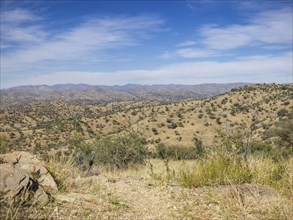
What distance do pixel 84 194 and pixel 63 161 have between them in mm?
1829

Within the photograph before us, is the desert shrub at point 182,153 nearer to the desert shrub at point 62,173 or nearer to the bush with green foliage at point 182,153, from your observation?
the bush with green foliage at point 182,153

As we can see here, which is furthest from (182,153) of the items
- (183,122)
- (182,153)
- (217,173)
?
(183,122)

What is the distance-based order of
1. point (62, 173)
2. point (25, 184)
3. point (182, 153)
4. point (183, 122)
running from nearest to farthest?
point (25, 184) → point (62, 173) → point (182, 153) → point (183, 122)

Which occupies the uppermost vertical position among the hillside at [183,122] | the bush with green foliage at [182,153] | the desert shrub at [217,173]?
the desert shrub at [217,173]

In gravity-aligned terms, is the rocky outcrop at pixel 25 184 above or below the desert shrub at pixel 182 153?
above

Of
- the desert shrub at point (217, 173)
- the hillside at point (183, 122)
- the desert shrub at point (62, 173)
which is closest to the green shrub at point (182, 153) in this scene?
the desert shrub at point (217, 173)

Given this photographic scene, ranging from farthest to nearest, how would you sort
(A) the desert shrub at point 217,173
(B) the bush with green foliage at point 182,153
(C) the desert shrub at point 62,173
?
(B) the bush with green foliage at point 182,153 < (A) the desert shrub at point 217,173 < (C) the desert shrub at point 62,173

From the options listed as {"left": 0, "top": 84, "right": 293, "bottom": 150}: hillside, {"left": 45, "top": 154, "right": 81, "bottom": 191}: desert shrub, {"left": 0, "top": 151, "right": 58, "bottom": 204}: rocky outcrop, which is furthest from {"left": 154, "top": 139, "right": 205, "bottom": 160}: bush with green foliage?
{"left": 0, "top": 84, "right": 293, "bottom": 150}: hillside

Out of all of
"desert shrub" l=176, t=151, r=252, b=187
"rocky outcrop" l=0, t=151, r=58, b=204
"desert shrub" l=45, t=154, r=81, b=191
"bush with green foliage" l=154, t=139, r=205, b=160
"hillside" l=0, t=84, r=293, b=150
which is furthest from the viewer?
"hillside" l=0, t=84, r=293, b=150

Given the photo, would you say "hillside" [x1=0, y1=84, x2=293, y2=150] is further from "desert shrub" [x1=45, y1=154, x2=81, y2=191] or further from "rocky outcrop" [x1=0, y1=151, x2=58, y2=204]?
"rocky outcrop" [x1=0, y1=151, x2=58, y2=204]

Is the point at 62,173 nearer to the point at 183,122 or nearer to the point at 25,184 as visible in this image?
the point at 25,184

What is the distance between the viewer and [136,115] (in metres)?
84.7

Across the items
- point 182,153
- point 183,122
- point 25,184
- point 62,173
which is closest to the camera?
point 25,184

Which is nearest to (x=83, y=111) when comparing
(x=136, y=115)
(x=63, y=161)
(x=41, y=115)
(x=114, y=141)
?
(x=41, y=115)
